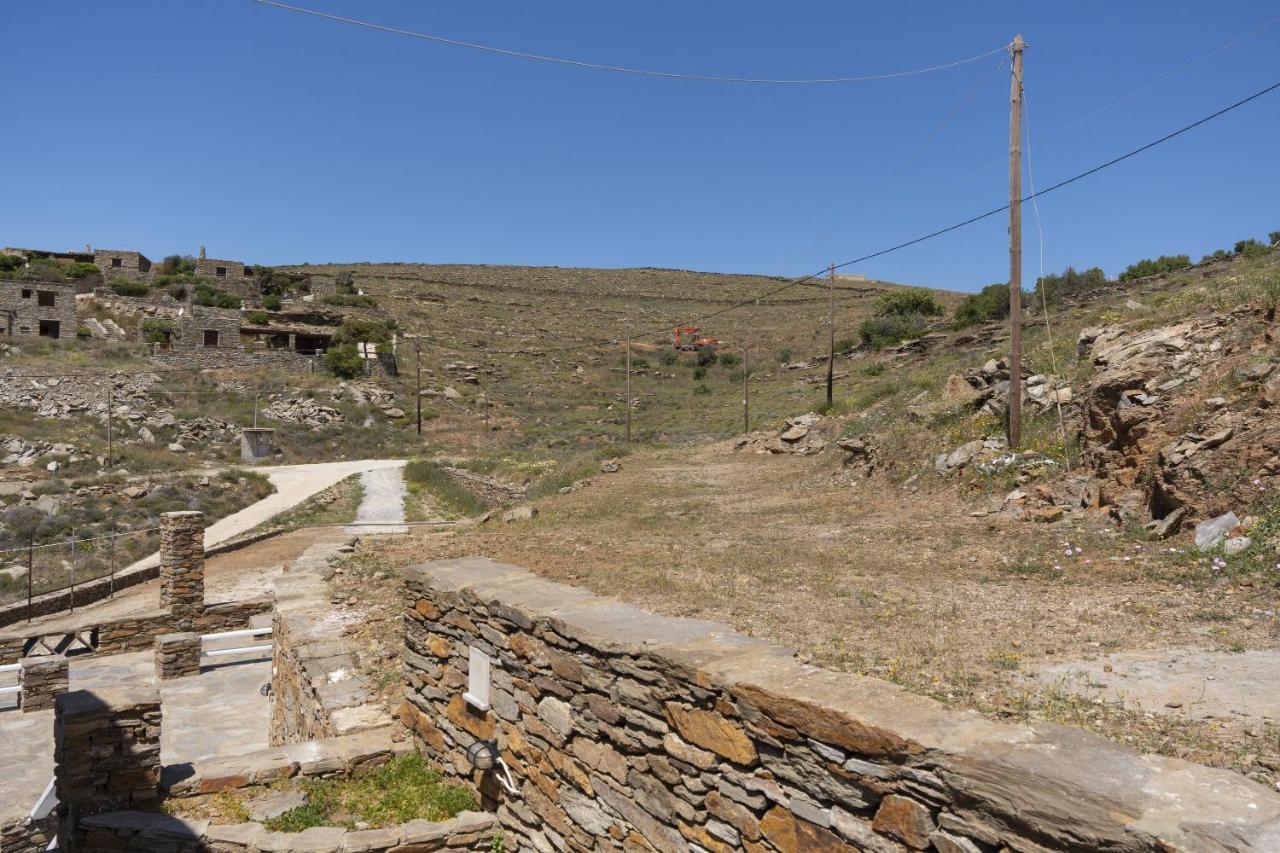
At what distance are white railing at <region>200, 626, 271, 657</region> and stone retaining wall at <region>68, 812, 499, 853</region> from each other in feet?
21.0

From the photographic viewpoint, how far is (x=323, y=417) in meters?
36.9

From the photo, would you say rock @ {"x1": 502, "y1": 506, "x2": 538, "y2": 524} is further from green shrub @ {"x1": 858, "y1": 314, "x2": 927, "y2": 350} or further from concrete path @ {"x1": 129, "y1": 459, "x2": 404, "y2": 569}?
green shrub @ {"x1": 858, "y1": 314, "x2": 927, "y2": 350}

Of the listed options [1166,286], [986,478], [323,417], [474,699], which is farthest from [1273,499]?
[323,417]

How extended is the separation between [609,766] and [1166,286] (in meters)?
28.1

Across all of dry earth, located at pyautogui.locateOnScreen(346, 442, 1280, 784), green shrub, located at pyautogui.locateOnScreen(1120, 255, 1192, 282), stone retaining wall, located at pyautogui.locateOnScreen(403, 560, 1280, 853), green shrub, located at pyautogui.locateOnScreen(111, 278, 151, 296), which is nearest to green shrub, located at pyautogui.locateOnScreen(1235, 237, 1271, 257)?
green shrub, located at pyautogui.locateOnScreen(1120, 255, 1192, 282)

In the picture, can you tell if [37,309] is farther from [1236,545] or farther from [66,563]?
[1236,545]

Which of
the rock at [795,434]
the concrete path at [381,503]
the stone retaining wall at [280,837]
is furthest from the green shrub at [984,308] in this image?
→ the stone retaining wall at [280,837]

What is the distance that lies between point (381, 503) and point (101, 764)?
17.7m

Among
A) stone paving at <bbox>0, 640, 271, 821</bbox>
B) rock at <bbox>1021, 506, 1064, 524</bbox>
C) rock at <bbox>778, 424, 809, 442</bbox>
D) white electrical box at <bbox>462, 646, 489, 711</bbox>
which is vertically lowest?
stone paving at <bbox>0, 640, 271, 821</bbox>

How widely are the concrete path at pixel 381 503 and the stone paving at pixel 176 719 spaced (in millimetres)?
7017

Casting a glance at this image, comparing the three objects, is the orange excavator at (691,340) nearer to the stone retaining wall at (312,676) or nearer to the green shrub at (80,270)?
the green shrub at (80,270)

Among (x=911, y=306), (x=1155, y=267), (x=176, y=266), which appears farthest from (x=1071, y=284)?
(x=176, y=266)

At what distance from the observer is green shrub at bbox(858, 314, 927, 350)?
4347cm

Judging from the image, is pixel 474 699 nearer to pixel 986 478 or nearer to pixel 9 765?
pixel 9 765
